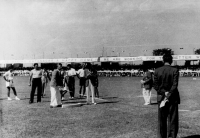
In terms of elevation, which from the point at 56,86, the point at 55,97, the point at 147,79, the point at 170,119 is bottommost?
the point at 55,97

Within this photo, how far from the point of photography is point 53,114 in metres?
9.30

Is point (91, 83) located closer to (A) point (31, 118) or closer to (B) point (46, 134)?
(A) point (31, 118)

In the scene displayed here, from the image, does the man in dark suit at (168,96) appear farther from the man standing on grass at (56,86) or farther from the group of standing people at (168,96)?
the man standing on grass at (56,86)

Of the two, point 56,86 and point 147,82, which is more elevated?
point 147,82

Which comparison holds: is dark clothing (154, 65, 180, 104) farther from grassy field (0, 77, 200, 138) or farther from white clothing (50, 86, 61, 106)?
white clothing (50, 86, 61, 106)

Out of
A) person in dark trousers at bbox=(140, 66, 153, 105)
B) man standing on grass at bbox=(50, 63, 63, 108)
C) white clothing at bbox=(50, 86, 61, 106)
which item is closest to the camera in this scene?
white clothing at bbox=(50, 86, 61, 106)

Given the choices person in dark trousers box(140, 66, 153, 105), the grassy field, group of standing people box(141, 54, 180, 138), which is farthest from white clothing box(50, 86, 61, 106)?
group of standing people box(141, 54, 180, 138)

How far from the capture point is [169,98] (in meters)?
5.37

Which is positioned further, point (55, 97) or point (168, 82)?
point (55, 97)

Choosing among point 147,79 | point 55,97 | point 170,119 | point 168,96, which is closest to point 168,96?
point 168,96

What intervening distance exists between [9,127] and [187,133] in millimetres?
4497

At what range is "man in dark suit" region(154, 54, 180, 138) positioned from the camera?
5387mm

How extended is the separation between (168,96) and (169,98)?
2.6 inches

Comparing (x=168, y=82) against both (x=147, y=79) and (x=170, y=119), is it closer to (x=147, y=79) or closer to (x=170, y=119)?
(x=170, y=119)
